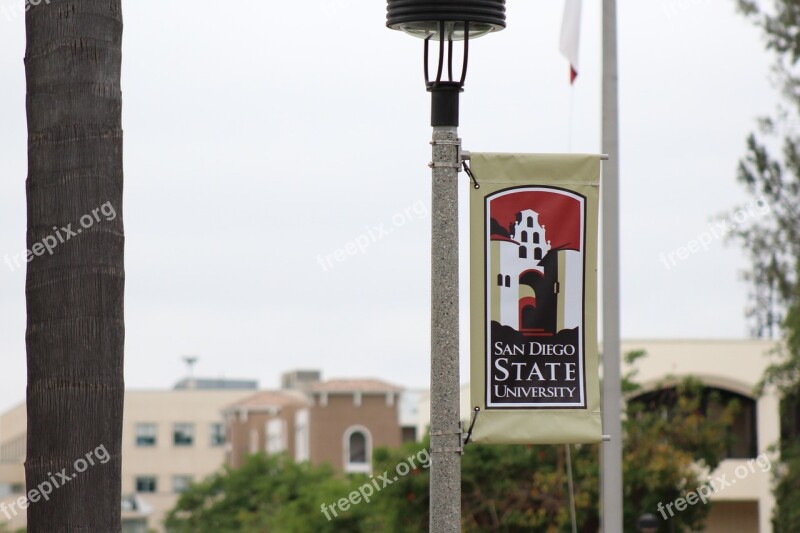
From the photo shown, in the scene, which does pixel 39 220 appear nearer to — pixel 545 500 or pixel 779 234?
pixel 545 500

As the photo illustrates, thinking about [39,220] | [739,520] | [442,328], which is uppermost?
[39,220]

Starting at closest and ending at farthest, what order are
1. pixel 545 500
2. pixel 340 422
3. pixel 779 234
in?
pixel 545 500, pixel 779 234, pixel 340 422

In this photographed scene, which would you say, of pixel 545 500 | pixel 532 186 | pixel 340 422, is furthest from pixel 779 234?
pixel 532 186

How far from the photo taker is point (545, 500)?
956 inches

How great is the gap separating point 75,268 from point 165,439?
96.8m

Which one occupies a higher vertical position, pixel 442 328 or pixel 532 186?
pixel 532 186

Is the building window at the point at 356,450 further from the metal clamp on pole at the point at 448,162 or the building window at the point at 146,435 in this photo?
the metal clamp on pole at the point at 448,162

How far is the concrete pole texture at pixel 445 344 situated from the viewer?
5988 mm

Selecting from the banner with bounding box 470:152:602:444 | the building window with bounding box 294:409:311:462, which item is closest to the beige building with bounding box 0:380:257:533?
the building window with bounding box 294:409:311:462

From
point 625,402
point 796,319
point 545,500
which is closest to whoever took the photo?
point 545,500

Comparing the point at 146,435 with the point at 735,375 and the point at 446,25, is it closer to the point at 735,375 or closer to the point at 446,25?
the point at 735,375

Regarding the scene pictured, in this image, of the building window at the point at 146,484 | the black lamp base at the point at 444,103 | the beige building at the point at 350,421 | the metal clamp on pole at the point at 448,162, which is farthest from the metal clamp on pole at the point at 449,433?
the building window at the point at 146,484

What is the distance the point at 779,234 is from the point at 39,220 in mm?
34943

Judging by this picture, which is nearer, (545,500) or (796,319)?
(545,500)
